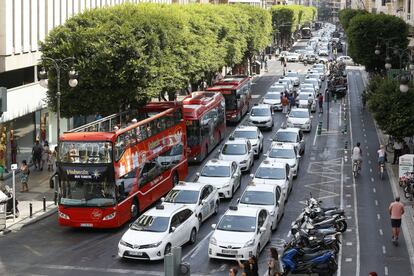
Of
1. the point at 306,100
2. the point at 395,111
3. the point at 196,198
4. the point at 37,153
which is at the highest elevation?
the point at 395,111

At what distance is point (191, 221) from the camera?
1053 inches

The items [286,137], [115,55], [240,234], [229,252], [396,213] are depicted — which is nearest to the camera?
[229,252]

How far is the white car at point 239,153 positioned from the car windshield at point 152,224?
14.1 metres

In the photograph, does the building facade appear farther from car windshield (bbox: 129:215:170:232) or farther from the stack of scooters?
the stack of scooters

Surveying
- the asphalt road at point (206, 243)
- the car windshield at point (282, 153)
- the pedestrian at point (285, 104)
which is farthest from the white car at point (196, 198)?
the pedestrian at point (285, 104)

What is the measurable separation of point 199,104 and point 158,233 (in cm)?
2001

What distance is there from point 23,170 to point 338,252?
17377mm

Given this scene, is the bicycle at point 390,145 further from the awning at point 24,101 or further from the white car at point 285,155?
the awning at point 24,101

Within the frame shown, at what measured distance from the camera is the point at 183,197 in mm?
28969

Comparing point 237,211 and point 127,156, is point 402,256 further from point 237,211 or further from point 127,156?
point 127,156

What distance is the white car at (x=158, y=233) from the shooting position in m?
24.2

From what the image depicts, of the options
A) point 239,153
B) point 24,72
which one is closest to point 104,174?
point 239,153

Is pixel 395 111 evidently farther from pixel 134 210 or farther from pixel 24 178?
pixel 24 178

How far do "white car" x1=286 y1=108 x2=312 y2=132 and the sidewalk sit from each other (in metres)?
18.3
